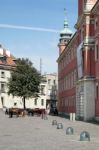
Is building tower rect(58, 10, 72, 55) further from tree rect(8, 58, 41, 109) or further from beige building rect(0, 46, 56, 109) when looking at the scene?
tree rect(8, 58, 41, 109)

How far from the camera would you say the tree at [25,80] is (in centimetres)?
7444

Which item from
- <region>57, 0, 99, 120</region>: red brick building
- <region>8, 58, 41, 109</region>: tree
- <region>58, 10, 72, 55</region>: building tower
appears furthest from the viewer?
<region>58, 10, 72, 55</region>: building tower

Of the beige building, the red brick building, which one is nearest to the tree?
the red brick building

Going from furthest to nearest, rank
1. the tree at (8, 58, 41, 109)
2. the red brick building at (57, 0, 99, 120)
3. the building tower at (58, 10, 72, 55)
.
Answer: the building tower at (58, 10, 72, 55) → the tree at (8, 58, 41, 109) → the red brick building at (57, 0, 99, 120)

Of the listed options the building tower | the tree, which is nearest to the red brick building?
the tree

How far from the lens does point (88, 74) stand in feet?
164

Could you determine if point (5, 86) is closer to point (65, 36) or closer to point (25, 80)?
point (65, 36)

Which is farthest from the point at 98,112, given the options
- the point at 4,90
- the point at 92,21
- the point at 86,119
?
the point at 4,90

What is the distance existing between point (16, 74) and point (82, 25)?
995 inches

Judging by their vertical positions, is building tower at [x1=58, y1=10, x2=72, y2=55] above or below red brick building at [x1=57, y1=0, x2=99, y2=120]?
above

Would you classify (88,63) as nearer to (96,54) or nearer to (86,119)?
(96,54)

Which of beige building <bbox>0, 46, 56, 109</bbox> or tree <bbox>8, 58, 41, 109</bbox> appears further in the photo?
beige building <bbox>0, 46, 56, 109</bbox>

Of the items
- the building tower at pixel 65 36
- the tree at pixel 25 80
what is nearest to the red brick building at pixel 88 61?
the tree at pixel 25 80

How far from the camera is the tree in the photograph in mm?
74438
